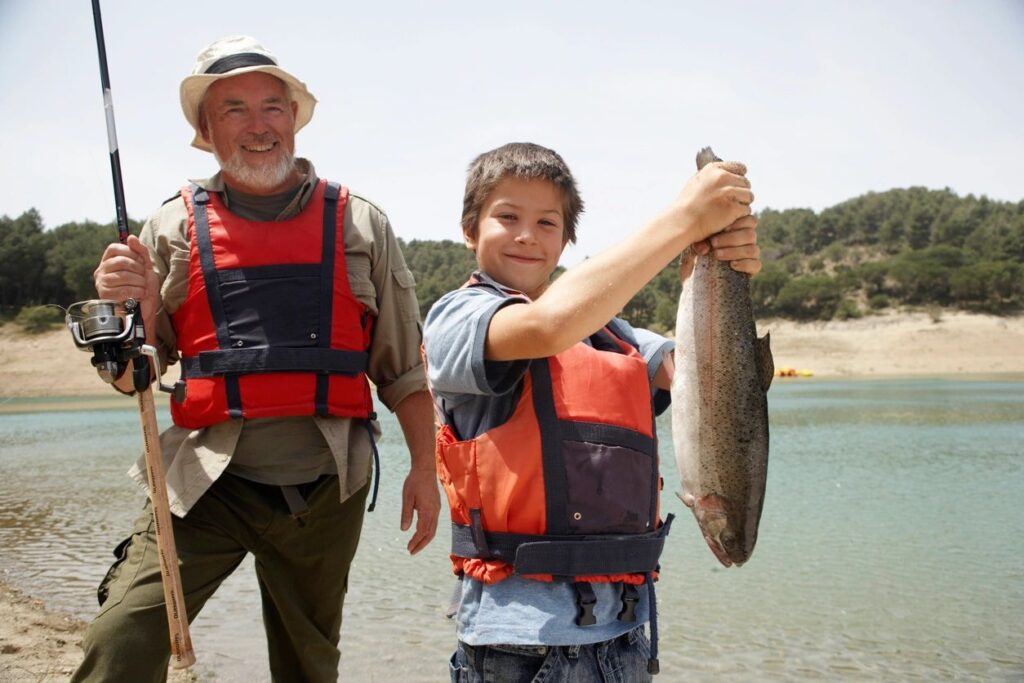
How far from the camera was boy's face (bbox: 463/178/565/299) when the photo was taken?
8.93 ft

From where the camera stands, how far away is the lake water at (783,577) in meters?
6.56

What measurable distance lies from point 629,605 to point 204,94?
3.05m

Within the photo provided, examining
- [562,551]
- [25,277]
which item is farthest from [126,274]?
[25,277]

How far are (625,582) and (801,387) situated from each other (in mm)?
40938

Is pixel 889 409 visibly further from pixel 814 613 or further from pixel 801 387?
pixel 814 613

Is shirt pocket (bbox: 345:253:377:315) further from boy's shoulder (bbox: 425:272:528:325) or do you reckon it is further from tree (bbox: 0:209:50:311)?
tree (bbox: 0:209:50:311)

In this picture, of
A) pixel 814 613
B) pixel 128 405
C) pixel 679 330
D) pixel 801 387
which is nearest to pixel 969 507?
pixel 814 613

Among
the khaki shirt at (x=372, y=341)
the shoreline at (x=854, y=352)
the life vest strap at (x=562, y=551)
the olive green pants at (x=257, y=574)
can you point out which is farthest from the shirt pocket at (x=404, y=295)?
the shoreline at (x=854, y=352)

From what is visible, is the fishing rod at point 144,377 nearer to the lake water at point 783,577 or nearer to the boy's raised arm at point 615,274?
the boy's raised arm at point 615,274

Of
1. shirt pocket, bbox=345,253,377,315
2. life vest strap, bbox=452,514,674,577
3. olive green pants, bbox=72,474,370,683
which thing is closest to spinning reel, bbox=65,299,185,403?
olive green pants, bbox=72,474,370,683

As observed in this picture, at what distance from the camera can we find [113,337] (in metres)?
3.38

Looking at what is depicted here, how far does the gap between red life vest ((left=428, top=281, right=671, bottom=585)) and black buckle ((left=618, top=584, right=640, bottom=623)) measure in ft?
0.10

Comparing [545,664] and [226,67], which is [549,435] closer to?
[545,664]

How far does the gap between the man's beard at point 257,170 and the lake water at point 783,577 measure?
382cm
